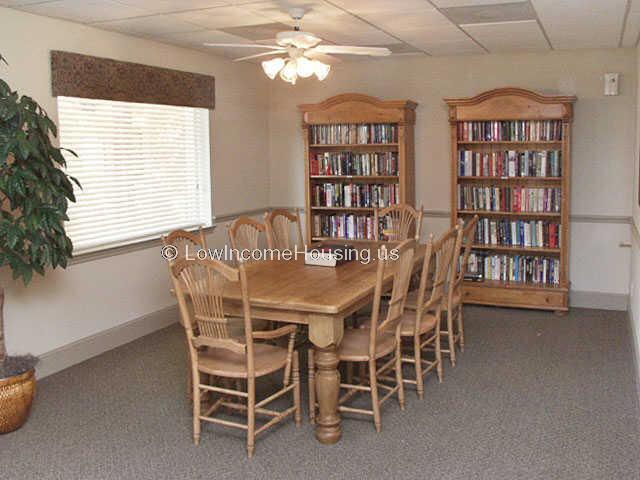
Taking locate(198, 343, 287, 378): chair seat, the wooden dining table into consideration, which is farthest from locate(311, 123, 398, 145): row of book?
locate(198, 343, 287, 378): chair seat

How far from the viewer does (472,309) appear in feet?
20.6

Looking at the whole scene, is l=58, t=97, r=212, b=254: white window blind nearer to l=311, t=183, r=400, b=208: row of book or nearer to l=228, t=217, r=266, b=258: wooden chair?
l=228, t=217, r=266, b=258: wooden chair

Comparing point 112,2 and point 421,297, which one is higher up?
point 112,2

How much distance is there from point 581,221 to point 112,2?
4338mm

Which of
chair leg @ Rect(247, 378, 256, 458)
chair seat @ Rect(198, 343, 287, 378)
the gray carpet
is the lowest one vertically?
the gray carpet

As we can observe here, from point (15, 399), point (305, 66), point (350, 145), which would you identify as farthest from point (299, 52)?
point (350, 145)

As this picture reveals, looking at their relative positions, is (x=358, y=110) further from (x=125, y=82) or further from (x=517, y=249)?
(x=125, y=82)

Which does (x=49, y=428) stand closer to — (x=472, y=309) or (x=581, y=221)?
(x=472, y=309)

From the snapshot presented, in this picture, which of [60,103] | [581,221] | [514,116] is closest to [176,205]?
[60,103]

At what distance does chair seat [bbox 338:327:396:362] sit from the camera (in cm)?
369

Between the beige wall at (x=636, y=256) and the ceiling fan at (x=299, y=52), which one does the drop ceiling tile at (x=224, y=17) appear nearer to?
the ceiling fan at (x=299, y=52)

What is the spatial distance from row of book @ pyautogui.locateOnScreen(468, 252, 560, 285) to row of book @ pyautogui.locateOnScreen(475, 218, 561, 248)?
13cm

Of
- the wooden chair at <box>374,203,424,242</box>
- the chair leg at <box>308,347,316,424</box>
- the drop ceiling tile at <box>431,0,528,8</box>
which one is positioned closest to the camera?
the chair leg at <box>308,347,316,424</box>

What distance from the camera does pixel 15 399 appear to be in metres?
3.71
